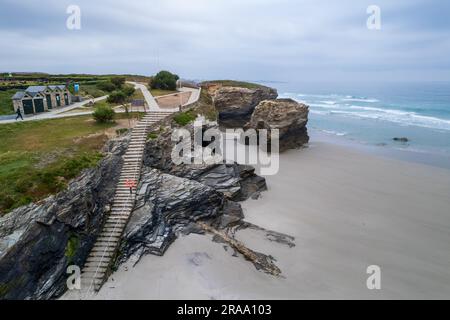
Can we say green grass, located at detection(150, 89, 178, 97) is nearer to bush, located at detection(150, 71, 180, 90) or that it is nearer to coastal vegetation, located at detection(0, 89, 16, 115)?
bush, located at detection(150, 71, 180, 90)

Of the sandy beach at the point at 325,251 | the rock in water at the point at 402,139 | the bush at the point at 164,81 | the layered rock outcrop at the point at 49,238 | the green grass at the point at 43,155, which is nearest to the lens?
the layered rock outcrop at the point at 49,238

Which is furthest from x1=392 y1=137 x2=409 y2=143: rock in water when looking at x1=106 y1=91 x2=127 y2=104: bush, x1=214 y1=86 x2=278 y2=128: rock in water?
x1=106 y1=91 x2=127 y2=104: bush

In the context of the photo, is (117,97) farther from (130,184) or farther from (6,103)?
(130,184)

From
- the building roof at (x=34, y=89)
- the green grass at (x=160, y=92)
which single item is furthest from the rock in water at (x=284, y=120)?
the building roof at (x=34, y=89)

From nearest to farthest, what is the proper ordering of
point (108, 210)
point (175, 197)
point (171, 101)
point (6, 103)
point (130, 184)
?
1. point (108, 210)
2. point (130, 184)
3. point (175, 197)
4. point (6, 103)
5. point (171, 101)

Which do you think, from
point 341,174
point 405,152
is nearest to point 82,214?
point 341,174

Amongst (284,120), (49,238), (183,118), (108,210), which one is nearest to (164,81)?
(183,118)

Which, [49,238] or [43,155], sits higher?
[43,155]

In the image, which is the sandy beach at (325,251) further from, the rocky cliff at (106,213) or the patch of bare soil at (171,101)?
the patch of bare soil at (171,101)
